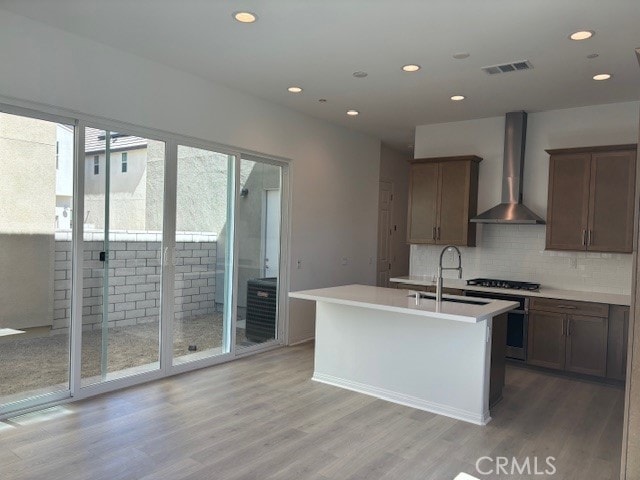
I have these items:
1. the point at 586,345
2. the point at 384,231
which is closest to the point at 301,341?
the point at 384,231

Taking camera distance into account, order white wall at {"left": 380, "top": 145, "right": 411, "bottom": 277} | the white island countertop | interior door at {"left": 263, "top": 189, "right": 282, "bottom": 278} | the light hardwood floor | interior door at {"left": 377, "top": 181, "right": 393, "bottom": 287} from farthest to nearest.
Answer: white wall at {"left": 380, "top": 145, "right": 411, "bottom": 277} < interior door at {"left": 377, "top": 181, "right": 393, "bottom": 287} < interior door at {"left": 263, "top": 189, "right": 282, "bottom": 278} < the white island countertop < the light hardwood floor

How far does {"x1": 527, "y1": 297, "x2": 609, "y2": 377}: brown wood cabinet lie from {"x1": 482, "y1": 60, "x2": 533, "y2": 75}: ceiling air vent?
2398 mm

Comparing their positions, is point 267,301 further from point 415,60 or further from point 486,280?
point 415,60

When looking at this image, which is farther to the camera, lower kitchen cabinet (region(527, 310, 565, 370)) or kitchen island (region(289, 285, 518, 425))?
lower kitchen cabinet (region(527, 310, 565, 370))

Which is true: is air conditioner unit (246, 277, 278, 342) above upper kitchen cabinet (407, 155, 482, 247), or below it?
below

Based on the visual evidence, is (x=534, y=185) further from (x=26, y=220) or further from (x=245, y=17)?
(x=26, y=220)

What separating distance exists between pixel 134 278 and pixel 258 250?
1680mm

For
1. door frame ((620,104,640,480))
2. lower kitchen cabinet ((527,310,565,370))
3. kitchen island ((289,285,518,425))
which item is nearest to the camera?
door frame ((620,104,640,480))

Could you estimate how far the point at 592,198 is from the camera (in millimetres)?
5047

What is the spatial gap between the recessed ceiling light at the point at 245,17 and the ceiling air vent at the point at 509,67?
2122mm

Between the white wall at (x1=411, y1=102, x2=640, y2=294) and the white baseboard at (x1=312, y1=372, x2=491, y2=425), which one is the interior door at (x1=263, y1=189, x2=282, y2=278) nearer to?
the white baseboard at (x1=312, y1=372, x2=491, y2=425)

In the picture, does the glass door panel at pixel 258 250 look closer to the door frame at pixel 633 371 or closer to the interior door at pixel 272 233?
the interior door at pixel 272 233

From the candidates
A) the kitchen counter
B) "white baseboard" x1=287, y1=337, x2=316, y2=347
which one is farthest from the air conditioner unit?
the kitchen counter

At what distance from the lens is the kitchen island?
375 centimetres
